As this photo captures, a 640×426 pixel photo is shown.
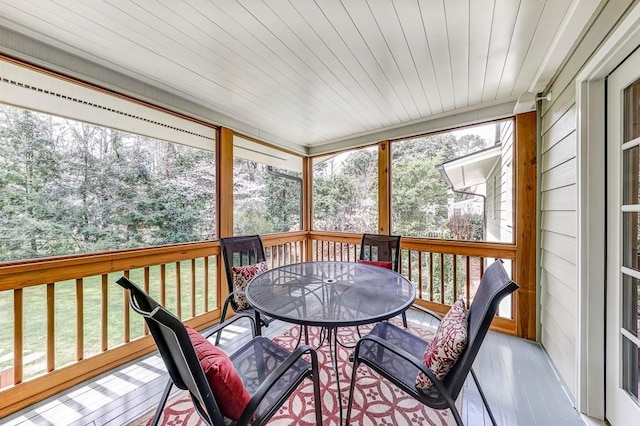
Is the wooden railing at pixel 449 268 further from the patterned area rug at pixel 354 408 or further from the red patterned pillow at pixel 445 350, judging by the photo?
the red patterned pillow at pixel 445 350

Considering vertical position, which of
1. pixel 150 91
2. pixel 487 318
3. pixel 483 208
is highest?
pixel 150 91

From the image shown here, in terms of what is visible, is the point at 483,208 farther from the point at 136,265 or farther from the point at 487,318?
the point at 136,265

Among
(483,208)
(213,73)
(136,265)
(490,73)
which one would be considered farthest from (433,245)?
(136,265)

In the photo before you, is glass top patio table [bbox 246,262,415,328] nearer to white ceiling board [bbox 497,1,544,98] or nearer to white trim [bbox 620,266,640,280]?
white trim [bbox 620,266,640,280]

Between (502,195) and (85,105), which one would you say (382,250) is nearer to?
(502,195)

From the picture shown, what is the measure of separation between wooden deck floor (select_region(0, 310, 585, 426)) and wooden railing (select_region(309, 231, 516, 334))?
26.0 inches

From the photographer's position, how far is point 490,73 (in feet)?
6.73

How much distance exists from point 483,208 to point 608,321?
1529mm

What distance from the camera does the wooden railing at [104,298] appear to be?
5.50ft

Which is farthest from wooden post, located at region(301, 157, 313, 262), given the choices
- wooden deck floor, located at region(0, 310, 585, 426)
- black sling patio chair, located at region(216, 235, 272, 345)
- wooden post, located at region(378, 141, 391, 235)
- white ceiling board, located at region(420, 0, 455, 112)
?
wooden deck floor, located at region(0, 310, 585, 426)

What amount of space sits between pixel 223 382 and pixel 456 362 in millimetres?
1023

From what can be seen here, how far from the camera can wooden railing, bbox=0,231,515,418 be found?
168 centimetres

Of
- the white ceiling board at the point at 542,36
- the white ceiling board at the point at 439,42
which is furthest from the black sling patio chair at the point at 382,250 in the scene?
the white ceiling board at the point at 542,36

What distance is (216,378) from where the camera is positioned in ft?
3.07
